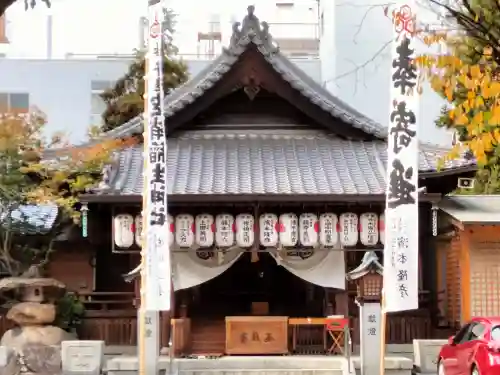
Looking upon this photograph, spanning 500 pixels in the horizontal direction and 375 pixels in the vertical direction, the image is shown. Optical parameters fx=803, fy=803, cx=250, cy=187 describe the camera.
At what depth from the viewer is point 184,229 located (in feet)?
56.7

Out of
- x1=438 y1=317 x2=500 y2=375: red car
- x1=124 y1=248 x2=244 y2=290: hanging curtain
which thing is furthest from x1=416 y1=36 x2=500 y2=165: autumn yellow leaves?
x1=124 y1=248 x2=244 y2=290: hanging curtain

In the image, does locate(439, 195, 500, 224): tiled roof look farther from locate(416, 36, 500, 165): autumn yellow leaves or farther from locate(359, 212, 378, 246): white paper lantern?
locate(416, 36, 500, 165): autumn yellow leaves

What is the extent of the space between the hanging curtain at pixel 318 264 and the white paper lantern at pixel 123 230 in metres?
3.13

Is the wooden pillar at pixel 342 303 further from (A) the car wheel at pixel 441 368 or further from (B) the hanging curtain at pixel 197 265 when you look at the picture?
(A) the car wheel at pixel 441 368

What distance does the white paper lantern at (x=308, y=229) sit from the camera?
17.3 meters

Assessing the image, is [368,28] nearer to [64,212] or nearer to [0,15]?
[64,212]

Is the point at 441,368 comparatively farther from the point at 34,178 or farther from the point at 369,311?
the point at 34,178

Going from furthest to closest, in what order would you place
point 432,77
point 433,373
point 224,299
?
point 224,299 < point 433,373 < point 432,77

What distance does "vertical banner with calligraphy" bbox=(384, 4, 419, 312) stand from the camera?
1170 cm

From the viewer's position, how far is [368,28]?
114 ft

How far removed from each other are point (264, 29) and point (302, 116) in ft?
7.88

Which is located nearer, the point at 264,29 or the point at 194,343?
A: the point at 194,343

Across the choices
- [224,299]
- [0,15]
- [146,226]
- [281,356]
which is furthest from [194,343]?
[0,15]

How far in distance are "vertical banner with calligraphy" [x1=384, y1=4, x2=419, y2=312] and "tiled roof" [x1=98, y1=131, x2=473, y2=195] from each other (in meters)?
4.83
